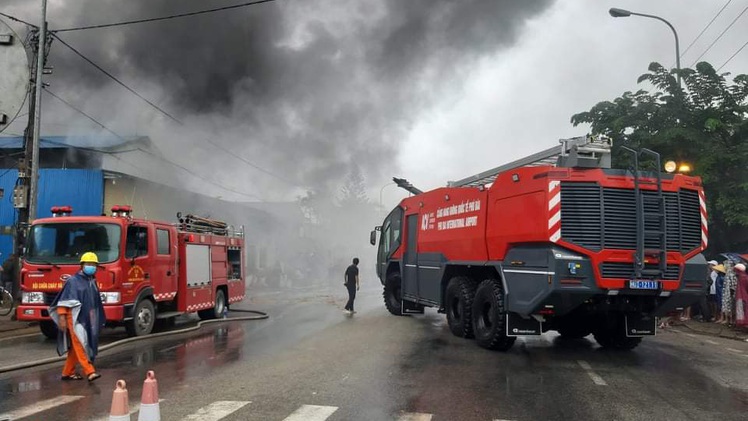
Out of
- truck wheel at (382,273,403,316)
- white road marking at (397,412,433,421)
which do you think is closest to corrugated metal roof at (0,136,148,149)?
truck wheel at (382,273,403,316)

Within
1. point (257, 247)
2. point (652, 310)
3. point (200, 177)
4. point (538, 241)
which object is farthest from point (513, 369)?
point (257, 247)

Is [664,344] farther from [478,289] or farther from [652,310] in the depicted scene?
[478,289]

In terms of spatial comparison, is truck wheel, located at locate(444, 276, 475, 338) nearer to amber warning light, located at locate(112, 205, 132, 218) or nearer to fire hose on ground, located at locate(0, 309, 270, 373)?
fire hose on ground, located at locate(0, 309, 270, 373)

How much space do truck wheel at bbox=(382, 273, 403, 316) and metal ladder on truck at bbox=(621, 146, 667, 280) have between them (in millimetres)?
6924

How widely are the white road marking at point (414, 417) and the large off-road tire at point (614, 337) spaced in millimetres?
4956

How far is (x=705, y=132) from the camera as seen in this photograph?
1437cm

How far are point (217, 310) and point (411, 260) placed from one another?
483cm

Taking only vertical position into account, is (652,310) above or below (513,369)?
above

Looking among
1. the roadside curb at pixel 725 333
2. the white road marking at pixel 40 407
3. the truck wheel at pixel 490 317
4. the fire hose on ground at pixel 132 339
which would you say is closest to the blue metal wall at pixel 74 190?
the fire hose on ground at pixel 132 339

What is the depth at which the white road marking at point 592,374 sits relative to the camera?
6416mm

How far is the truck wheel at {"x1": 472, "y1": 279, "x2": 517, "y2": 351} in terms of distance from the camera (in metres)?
8.11

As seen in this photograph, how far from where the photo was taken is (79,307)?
21.5ft

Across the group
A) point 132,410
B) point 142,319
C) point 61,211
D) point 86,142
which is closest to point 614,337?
point 132,410

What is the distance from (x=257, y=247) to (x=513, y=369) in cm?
3031
